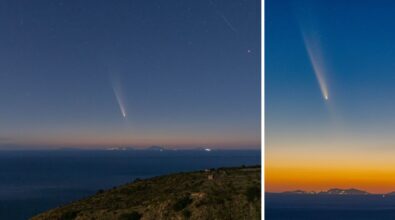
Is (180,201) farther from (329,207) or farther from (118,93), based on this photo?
(118,93)

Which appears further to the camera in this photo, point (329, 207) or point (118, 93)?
point (118, 93)

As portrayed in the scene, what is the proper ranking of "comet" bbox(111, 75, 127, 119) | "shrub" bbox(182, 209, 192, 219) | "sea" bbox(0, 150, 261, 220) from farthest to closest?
"comet" bbox(111, 75, 127, 119), "sea" bbox(0, 150, 261, 220), "shrub" bbox(182, 209, 192, 219)

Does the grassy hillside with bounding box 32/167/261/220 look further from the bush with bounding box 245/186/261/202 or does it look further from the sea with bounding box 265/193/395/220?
the sea with bounding box 265/193/395/220

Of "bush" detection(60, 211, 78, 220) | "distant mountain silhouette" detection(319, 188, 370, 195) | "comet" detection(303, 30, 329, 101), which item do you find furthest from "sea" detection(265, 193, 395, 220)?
"bush" detection(60, 211, 78, 220)

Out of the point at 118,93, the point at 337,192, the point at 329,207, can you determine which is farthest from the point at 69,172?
the point at 337,192

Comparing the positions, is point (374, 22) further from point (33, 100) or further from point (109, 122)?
point (33, 100)

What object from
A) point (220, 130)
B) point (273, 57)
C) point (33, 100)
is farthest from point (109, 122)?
point (273, 57)

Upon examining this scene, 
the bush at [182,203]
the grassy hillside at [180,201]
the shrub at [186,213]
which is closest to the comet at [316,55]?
the grassy hillside at [180,201]
